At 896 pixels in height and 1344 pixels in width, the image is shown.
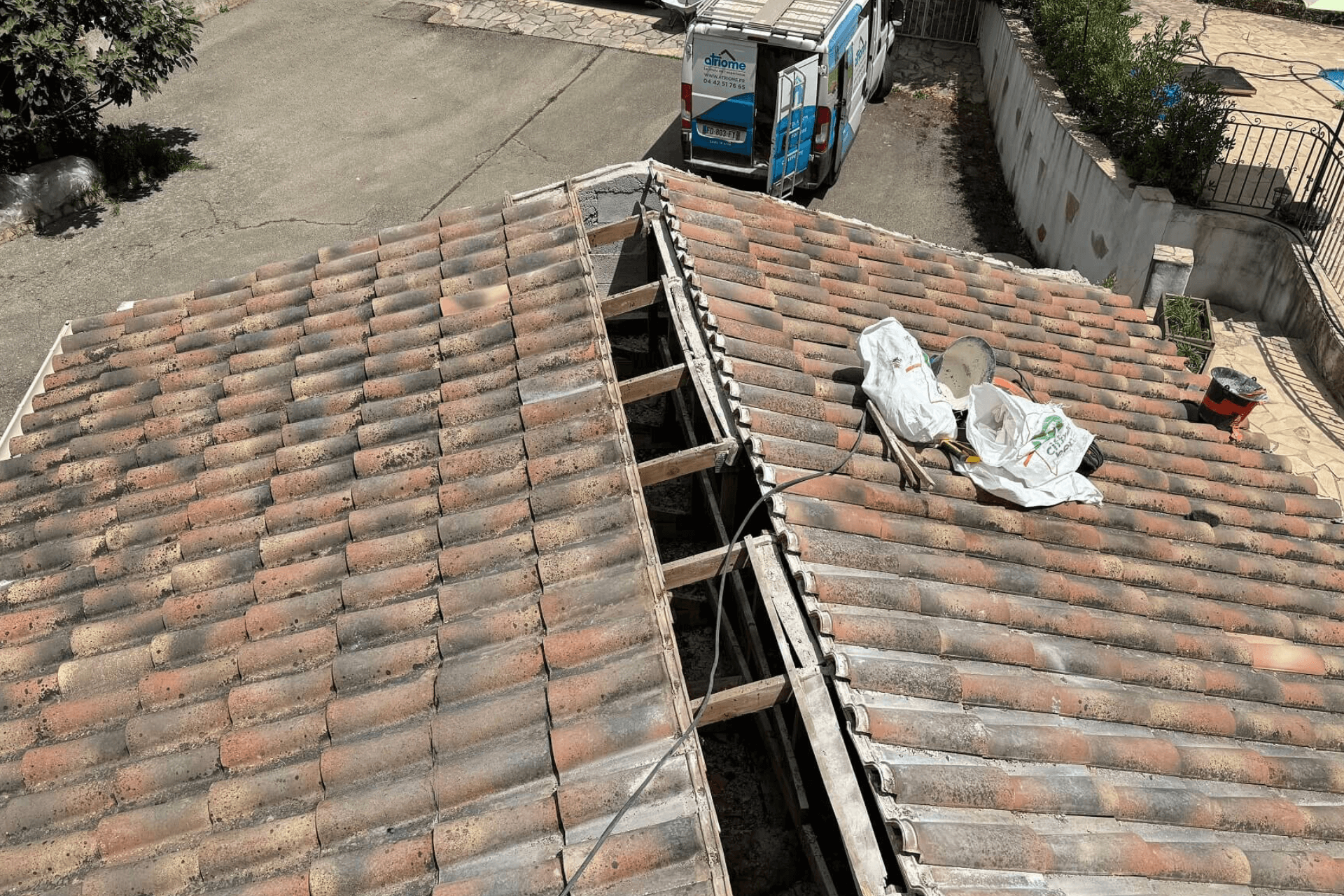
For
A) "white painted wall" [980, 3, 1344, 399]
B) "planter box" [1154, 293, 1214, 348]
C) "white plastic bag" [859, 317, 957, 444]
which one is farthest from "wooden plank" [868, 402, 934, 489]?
"white painted wall" [980, 3, 1344, 399]

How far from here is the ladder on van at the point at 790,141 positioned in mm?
12938

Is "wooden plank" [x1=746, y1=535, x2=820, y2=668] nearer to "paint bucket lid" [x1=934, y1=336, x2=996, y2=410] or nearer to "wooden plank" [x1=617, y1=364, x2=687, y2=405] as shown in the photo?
"wooden plank" [x1=617, y1=364, x2=687, y2=405]

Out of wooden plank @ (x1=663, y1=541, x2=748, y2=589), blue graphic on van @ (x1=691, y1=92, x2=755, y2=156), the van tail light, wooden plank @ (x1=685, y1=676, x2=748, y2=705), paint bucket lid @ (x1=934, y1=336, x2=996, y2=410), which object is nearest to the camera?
wooden plank @ (x1=663, y1=541, x2=748, y2=589)

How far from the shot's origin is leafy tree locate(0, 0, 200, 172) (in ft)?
44.6

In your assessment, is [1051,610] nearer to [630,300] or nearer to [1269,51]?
[630,300]

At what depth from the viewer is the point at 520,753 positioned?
148 inches

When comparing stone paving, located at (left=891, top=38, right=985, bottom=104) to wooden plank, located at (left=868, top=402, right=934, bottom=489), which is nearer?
Answer: wooden plank, located at (left=868, top=402, right=934, bottom=489)

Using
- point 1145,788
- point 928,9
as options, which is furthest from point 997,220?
point 1145,788

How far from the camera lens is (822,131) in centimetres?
1388

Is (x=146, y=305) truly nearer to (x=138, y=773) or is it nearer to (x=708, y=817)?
(x=138, y=773)

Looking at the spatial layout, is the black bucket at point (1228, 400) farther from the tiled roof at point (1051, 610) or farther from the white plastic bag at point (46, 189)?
the white plastic bag at point (46, 189)

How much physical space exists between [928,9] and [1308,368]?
479 inches

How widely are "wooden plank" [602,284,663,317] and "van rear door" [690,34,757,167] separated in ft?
26.8

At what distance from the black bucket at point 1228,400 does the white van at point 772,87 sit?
25.0 feet
